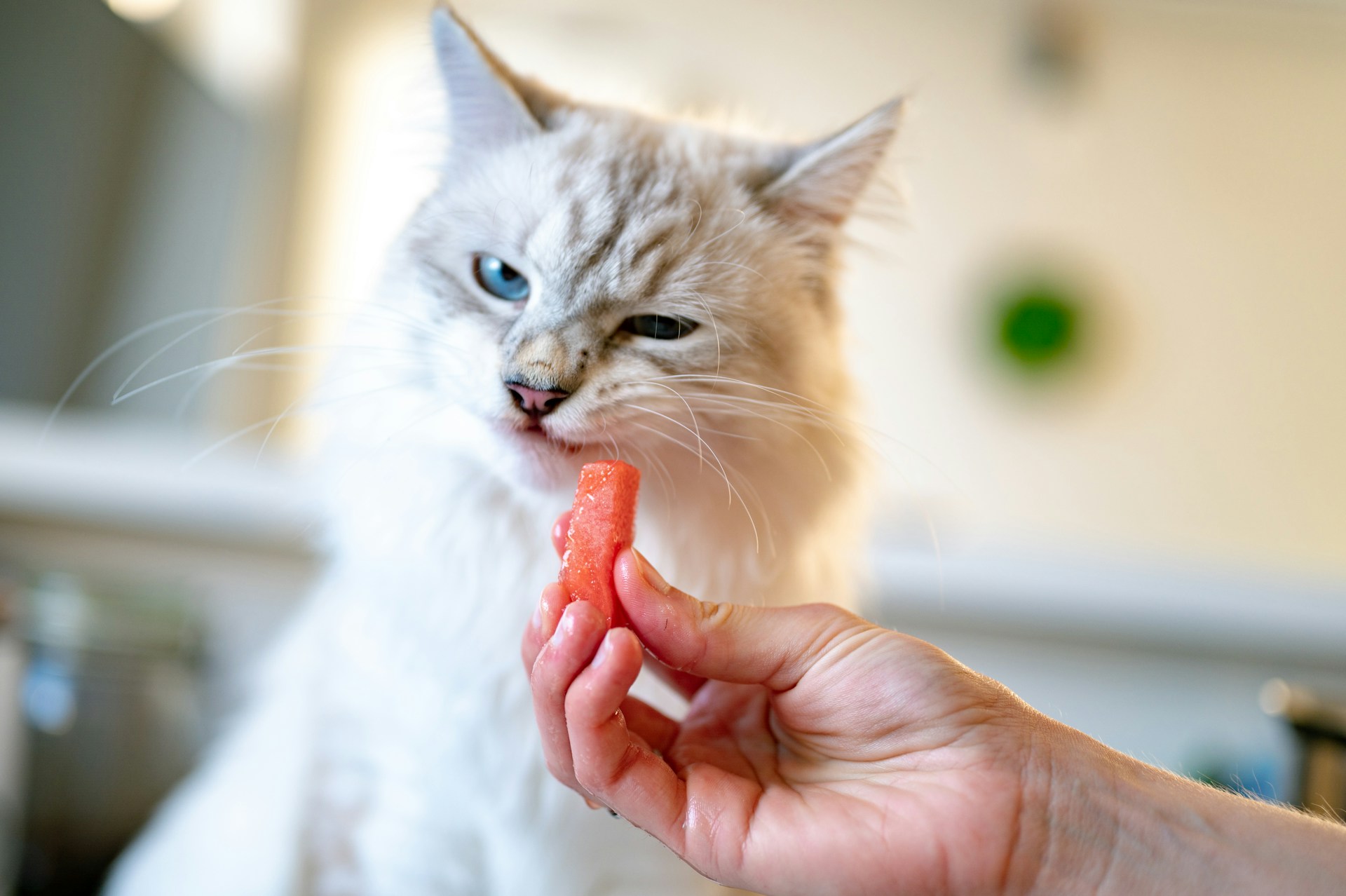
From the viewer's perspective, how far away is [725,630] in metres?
0.76

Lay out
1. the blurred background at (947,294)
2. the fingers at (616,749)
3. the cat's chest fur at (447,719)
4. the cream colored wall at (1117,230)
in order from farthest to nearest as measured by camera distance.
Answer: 1. the cream colored wall at (1117,230)
2. the blurred background at (947,294)
3. the cat's chest fur at (447,719)
4. the fingers at (616,749)

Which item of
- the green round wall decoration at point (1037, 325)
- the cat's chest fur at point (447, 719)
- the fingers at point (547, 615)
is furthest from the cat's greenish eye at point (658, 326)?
the green round wall decoration at point (1037, 325)

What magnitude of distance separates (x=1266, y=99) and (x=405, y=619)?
11.2 ft

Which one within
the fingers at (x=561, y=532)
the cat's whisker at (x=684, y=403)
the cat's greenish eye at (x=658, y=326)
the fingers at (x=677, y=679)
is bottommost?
the fingers at (x=677, y=679)

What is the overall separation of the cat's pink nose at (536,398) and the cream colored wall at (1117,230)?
7.28 ft

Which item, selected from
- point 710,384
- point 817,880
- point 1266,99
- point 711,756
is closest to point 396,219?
point 710,384

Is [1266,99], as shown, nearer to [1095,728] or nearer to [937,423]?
[937,423]

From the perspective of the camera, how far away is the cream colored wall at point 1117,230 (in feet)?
9.71

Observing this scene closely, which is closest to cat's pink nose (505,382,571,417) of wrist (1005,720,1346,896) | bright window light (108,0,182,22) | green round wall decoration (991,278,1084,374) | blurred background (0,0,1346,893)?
wrist (1005,720,1346,896)

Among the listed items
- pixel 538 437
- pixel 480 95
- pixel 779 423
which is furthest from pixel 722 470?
pixel 480 95

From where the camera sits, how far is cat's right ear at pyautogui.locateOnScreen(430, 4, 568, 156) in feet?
3.41

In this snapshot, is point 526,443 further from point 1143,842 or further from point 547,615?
point 1143,842

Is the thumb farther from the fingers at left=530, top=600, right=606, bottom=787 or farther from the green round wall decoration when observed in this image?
the green round wall decoration

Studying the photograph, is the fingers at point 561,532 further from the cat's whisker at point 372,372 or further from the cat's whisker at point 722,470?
the cat's whisker at point 372,372
